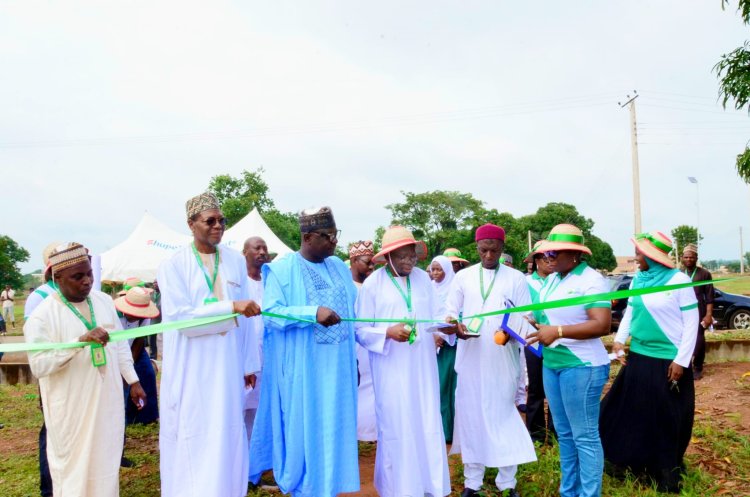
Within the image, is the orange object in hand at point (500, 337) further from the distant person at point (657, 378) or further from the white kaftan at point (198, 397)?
the white kaftan at point (198, 397)

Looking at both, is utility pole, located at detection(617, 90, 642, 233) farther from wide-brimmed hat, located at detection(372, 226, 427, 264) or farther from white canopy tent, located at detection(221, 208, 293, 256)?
wide-brimmed hat, located at detection(372, 226, 427, 264)

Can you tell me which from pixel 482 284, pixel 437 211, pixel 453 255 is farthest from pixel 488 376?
pixel 437 211

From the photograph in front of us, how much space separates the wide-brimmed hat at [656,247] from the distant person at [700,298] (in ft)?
13.7

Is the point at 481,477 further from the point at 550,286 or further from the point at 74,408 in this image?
the point at 74,408

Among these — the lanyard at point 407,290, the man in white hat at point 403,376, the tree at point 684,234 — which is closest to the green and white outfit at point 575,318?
the man in white hat at point 403,376

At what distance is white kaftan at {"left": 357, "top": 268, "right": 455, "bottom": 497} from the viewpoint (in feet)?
Result: 13.2

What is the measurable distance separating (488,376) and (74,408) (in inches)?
119

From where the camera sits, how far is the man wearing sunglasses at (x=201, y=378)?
3.73m

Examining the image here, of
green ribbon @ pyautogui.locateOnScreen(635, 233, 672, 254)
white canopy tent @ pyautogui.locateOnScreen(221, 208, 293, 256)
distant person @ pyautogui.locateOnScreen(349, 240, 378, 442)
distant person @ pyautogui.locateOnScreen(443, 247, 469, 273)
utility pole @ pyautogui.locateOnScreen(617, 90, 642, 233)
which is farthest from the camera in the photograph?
utility pole @ pyautogui.locateOnScreen(617, 90, 642, 233)

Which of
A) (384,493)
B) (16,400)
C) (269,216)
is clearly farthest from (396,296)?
(269,216)

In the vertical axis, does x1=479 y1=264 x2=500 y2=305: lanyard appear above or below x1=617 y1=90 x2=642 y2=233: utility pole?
below

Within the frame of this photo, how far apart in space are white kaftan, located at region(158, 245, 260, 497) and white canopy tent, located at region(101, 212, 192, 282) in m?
12.2

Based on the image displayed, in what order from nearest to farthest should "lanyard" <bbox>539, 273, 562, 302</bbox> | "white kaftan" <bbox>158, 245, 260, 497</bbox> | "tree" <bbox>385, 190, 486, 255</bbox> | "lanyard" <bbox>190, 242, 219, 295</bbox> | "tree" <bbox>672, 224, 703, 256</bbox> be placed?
1. "white kaftan" <bbox>158, 245, 260, 497</bbox>
2. "lanyard" <bbox>190, 242, 219, 295</bbox>
3. "lanyard" <bbox>539, 273, 562, 302</bbox>
4. "tree" <bbox>385, 190, 486, 255</bbox>
5. "tree" <bbox>672, 224, 703, 256</bbox>

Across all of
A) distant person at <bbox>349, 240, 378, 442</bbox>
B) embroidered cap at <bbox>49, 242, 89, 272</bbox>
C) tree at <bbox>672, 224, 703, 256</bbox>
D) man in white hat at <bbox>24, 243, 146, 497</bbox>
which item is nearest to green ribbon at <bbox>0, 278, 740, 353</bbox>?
man in white hat at <bbox>24, 243, 146, 497</bbox>
